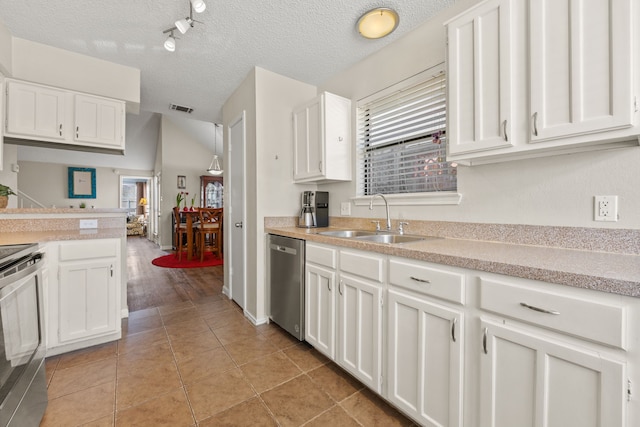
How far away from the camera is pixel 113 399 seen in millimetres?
1566

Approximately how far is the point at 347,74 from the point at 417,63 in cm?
82

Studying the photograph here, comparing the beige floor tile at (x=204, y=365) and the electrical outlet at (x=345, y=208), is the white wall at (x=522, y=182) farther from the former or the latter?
the beige floor tile at (x=204, y=365)

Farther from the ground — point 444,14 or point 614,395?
point 444,14

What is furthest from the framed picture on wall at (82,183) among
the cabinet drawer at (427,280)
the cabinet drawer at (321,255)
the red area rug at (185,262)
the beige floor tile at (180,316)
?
the cabinet drawer at (427,280)

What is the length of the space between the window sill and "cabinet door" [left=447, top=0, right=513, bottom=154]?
1.32ft

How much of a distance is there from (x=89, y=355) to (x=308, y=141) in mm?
2440

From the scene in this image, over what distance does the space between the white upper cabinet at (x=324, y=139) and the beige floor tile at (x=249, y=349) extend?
148 cm

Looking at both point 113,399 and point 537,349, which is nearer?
point 537,349

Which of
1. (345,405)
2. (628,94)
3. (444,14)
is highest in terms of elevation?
(444,14)

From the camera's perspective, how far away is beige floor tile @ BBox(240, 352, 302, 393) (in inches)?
67.4

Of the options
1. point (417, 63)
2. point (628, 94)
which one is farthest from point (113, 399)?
point (417, 63)

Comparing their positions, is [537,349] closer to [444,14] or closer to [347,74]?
[444,14]

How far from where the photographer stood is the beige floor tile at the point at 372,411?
139cm

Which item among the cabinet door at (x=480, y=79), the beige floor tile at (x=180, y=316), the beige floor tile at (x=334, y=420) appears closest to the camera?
the cabinet door at (x=480, y=79)
